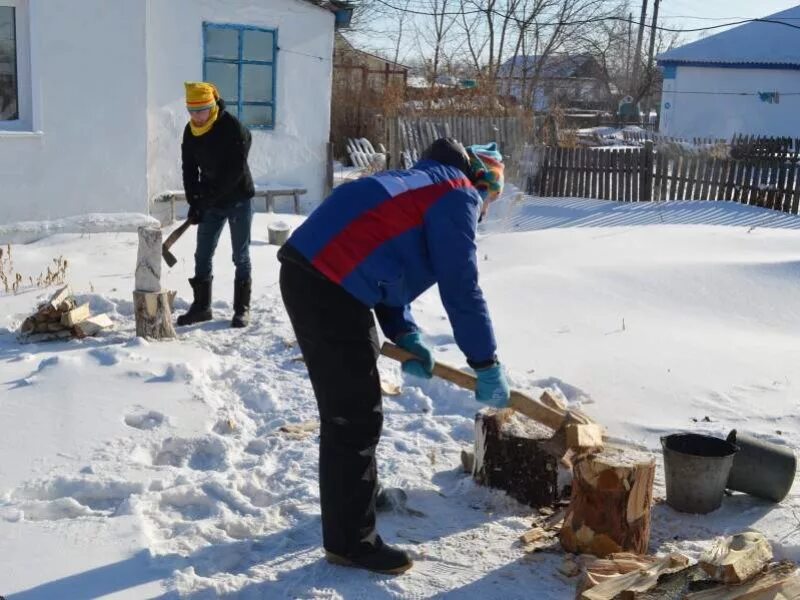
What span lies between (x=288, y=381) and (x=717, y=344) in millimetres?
3080

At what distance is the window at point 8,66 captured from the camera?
9273 millimetres

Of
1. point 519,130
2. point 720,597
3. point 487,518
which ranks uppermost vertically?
point 519,130

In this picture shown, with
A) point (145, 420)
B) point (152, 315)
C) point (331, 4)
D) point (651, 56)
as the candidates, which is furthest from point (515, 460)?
point (651, 56)

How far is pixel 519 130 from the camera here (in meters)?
17.7

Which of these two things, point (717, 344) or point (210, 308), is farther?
point (210, 308)

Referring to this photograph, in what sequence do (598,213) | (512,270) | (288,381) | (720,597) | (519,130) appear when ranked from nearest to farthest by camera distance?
(720,597) → (288,381) → (512,270) → (598,213) → (519,130)

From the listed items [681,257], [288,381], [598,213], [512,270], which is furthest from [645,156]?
[288,381]

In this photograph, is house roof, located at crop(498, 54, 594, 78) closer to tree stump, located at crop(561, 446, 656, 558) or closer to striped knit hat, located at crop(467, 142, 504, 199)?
striped knit hat, located at crop(467, 142, 504, 199)

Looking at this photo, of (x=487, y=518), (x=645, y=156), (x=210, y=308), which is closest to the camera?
(x=487, y=518)

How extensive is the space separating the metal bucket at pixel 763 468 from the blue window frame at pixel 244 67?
28.0 feet

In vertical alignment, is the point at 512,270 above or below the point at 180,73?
below

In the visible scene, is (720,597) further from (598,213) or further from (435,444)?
(598,213)

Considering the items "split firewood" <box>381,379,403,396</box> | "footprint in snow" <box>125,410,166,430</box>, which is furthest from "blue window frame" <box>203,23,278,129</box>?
"footprint in snow" <box>125,410,166,430</box>

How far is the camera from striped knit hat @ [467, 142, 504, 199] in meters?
3.39
